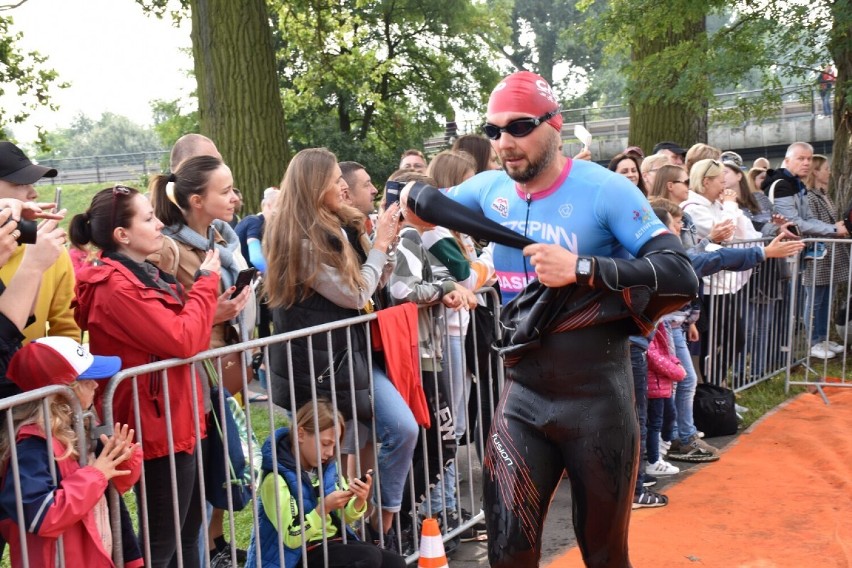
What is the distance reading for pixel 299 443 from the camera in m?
4.39

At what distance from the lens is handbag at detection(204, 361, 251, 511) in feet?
13.5

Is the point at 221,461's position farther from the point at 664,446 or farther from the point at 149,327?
the point at 664,446

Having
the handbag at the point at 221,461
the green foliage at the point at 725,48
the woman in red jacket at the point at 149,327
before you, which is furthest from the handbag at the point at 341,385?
the green foliage at the point at 725,48

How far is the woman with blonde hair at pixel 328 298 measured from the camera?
15.1 ft

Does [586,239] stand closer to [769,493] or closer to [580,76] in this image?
[769,493]

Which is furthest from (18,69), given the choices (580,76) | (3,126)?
(580,76)

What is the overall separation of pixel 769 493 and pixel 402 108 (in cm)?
2130

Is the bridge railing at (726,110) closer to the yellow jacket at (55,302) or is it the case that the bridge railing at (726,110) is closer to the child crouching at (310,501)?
the child crouching at (310,501)

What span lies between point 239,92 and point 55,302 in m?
7.53

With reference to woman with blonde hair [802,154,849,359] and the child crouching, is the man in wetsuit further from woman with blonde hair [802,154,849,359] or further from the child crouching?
woman with blonde hair [802,154,849,359]

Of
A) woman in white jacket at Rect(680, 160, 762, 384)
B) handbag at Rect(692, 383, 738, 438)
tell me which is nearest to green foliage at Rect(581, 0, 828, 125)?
woman in white jacket at Rect(680, 160, 762, 384)

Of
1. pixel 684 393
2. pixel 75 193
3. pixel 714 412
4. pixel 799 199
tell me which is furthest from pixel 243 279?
pixel 75 193

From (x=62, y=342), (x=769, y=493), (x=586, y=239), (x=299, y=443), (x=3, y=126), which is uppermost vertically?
(x=3, y=126)

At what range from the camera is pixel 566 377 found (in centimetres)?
354
